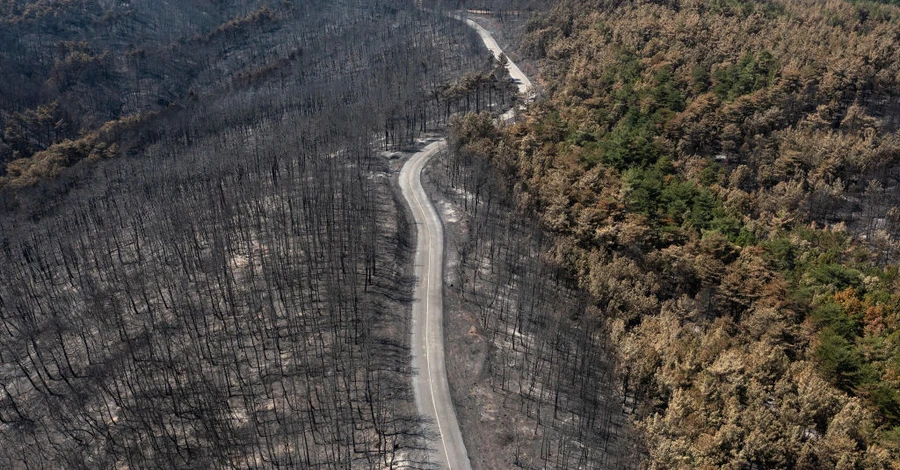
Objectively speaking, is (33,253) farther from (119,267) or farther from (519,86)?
(519,86)

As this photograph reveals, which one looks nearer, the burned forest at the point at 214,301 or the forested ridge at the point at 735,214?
the forested ridge at the point at 735,214

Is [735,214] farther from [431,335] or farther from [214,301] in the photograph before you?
[214,301]

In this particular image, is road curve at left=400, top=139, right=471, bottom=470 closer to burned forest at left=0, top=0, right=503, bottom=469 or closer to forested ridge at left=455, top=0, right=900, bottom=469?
burned forest at left=0, top=0, right=503, bottom=469

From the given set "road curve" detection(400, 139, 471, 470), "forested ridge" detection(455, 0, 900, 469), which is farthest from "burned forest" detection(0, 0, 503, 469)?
"forested ridge" detection(455, 0, 900, 469)

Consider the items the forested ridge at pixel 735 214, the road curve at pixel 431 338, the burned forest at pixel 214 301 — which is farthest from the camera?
the burned forest at pixel 214 301

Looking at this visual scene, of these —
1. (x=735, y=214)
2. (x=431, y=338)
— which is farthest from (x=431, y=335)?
(x=735, y=214)

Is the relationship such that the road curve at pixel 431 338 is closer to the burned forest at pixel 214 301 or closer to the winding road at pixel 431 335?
the winding road at pixel 431 335

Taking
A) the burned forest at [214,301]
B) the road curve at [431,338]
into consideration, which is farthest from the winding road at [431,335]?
the burned forest at [214,301]
